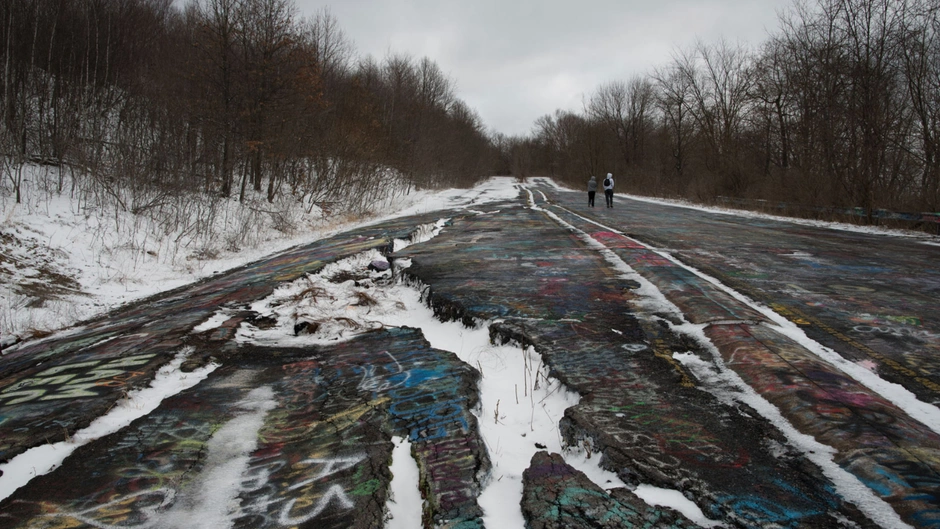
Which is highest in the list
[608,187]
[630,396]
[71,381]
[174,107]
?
[174,107]

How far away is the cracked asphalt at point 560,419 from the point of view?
2.23 metres

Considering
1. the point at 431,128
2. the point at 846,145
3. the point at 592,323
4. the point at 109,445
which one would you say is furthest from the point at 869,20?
the point at 431,128

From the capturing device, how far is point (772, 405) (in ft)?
9.86

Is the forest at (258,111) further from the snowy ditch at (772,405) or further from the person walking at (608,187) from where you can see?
the snowy ditch at (772,405)

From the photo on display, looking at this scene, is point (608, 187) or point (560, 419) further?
point (608, 187)

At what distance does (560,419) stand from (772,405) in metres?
1.28

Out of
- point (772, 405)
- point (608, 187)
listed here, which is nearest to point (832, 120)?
point (608, 187)

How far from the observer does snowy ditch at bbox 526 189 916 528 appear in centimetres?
214

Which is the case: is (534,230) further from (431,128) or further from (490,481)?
(431,128)

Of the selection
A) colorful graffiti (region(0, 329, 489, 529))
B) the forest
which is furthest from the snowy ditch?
the forest

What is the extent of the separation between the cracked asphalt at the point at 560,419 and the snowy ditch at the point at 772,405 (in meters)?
0.03

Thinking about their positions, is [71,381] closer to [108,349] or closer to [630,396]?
[108,349]

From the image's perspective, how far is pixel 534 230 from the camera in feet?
39.4

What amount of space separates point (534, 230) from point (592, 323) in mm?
7472
